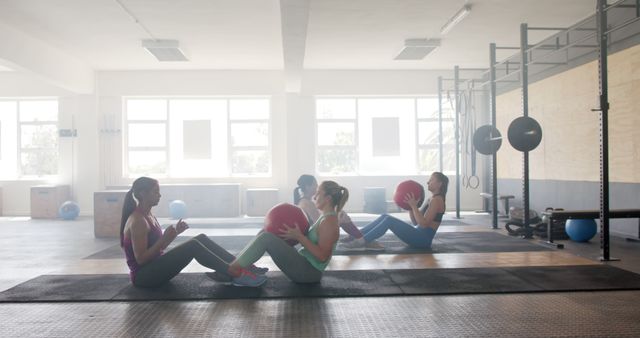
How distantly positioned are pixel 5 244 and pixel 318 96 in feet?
18.8

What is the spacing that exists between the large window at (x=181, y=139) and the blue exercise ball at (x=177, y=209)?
1302 mm

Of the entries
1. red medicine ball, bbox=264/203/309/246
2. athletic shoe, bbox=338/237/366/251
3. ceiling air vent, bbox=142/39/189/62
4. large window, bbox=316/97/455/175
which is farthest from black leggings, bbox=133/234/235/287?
large window, bbox=316/97/455/175

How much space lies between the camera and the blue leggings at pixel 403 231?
454 centimetres

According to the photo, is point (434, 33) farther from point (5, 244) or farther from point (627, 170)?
point (5, 244)

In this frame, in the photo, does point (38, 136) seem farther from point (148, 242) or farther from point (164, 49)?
point (148, 242)

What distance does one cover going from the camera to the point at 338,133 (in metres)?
9.66

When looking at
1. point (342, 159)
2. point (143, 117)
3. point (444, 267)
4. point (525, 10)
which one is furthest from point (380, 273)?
point (143, 117)

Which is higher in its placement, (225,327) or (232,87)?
(232,87)

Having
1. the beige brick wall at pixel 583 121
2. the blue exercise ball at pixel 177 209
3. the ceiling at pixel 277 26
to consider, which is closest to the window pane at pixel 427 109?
the ceiling at pixel 277 26

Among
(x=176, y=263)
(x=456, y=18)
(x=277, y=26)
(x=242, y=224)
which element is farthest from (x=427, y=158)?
(x=176, y=263)

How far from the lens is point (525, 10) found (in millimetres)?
6004

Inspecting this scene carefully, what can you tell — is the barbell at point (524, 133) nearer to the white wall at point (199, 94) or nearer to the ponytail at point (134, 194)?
the ponytail at point (134, 194)

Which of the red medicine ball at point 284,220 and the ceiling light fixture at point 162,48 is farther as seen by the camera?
the ceiling light fixture at point 162,48

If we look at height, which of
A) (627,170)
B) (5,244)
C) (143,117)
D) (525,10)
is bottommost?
(5,244)
